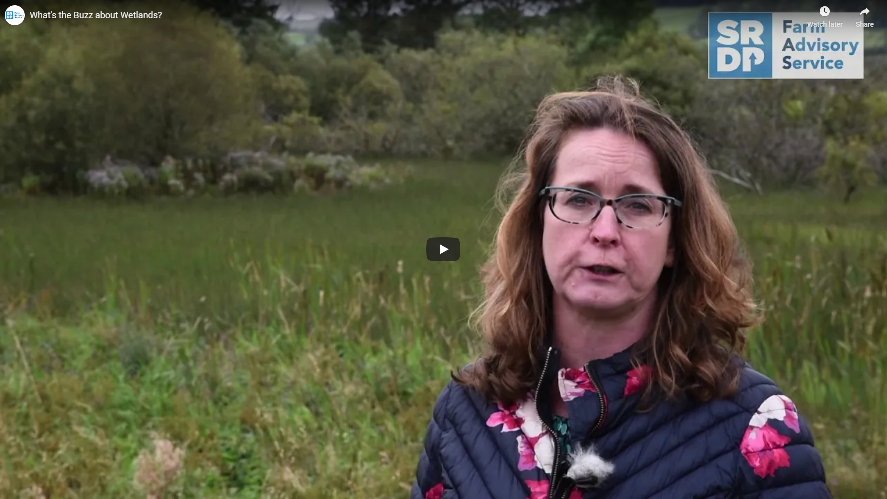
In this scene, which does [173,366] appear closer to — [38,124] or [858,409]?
[38,124]

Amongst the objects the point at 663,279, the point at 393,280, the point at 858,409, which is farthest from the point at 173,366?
the point at 663,279

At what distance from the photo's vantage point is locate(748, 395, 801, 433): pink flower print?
1.35 meters

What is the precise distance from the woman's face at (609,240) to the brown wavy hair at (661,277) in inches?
1.2

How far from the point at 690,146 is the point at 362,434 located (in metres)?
2.68

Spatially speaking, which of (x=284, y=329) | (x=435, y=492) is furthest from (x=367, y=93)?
(x=435, y=492)

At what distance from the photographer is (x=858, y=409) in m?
3.74

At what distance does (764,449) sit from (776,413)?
7cm

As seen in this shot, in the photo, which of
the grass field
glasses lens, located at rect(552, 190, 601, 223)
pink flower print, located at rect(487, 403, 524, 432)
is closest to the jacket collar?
pink flower print, located at rect(487, 403, 524, 432)

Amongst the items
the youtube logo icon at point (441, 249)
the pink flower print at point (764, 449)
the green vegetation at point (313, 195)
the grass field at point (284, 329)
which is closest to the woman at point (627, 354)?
the pink flower print at point (764, 449)

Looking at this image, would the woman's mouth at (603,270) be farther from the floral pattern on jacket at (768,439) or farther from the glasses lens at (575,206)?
the floral pattern on jacket at (768,439)

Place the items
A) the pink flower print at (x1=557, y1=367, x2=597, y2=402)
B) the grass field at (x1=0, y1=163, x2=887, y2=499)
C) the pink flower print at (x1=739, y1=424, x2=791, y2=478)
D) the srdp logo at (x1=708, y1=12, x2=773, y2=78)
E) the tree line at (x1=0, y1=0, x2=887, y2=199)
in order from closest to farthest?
the pink flower print at (x1=739, y1=424, x2=791, y2=478)
the pink flower print at (x1=557, y1=367, x2=597, y2=402)
the grass field at (x1=0, y1=163, x2=887, y2=499)
the srdp logo at (x1=708, y1=12, x2=773, y2=78)
the tree line at (x1=0, y1=0, x2=887, y2=199)

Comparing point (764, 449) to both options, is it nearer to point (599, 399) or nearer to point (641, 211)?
point (599, 399)

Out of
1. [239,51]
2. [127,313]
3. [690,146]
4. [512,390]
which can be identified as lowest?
[127,313]

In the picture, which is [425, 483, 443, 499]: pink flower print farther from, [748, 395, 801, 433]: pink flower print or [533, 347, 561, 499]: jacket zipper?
[748, 395, 801, 433]: pink flower print
